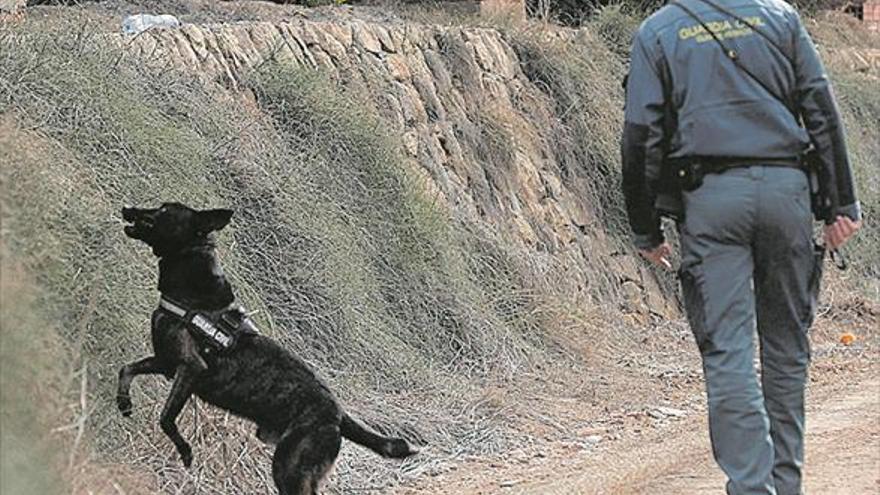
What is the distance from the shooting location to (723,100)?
17.7 ft

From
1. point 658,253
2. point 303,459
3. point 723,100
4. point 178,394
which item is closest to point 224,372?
point 178,394

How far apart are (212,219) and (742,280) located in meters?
2.08

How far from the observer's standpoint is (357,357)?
937 centimetres

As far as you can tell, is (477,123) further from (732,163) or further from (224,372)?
(732,163)

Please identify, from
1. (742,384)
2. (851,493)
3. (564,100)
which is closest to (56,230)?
(742,384)

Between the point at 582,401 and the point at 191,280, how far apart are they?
4.85 meters

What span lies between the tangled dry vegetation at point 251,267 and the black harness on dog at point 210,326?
36cm

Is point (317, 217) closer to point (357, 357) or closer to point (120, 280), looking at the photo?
point (357, 357)

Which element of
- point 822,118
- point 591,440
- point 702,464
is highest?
point 822,118

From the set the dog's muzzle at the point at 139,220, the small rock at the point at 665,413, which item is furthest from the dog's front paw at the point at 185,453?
the small rock at the point at 665,413

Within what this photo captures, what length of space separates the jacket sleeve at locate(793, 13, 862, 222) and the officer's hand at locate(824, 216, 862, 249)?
64mm

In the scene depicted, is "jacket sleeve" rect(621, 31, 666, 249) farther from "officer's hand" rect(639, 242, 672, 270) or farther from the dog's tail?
the dog's tail

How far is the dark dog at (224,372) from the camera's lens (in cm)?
616

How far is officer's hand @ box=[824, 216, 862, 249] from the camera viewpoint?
556 cm
